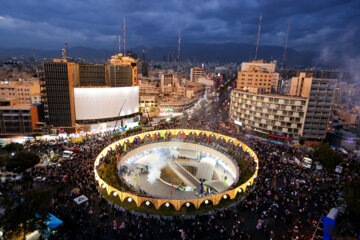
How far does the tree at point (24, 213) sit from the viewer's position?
15.4 meters

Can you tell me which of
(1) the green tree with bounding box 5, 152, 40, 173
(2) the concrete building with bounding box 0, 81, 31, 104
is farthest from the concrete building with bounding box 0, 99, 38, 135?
(2) the concrete building with bounding box 0, 81, 31, 104

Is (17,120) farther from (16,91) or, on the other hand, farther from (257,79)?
(257,79)

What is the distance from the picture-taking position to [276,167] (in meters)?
30.7

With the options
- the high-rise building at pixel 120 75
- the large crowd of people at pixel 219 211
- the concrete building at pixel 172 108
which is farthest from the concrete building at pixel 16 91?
the large crowd of people at pixel 219 211

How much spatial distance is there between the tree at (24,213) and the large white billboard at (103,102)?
4066 cm

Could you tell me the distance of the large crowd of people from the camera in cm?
1831

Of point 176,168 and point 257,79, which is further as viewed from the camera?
point 257,79

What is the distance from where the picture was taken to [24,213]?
1577 cm

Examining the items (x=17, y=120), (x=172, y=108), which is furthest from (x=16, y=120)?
(x=172, y=108)

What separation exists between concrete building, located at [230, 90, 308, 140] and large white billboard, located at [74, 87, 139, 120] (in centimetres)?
3534

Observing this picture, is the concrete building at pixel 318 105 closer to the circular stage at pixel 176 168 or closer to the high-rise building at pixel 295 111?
the high-rise building at pixel 295 111

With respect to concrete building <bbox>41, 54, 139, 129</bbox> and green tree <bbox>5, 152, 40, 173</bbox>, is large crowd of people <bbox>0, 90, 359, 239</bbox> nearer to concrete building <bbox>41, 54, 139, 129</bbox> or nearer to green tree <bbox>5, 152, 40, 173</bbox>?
green tree <bbox>5, 152, 40, 173</bbox>

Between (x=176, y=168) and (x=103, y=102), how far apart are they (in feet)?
106

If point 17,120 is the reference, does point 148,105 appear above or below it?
above
